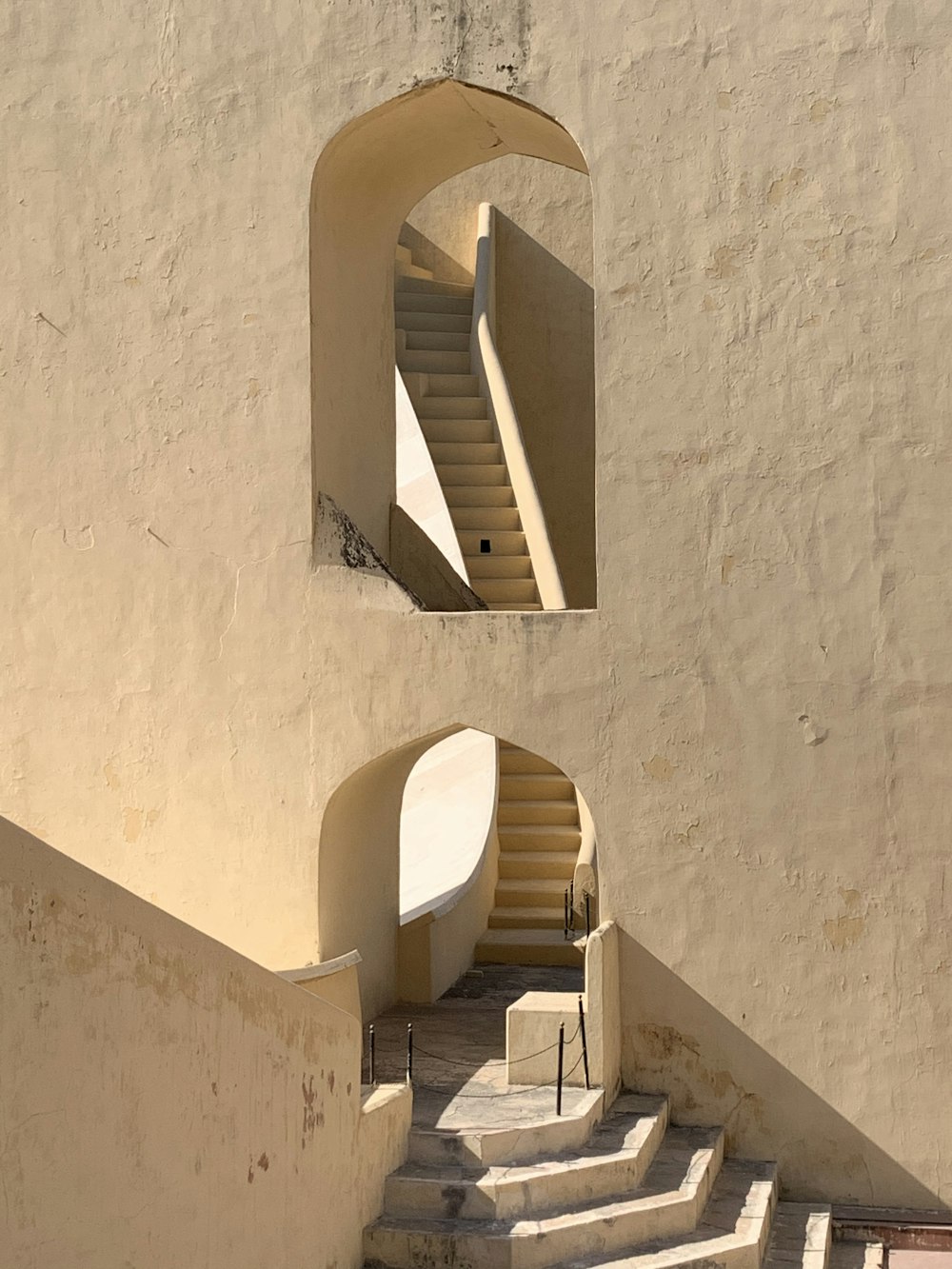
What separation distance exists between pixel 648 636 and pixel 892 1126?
9.77 ft

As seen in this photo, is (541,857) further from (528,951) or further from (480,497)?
(480,497)

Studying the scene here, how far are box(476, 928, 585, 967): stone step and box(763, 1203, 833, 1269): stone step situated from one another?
127 inches

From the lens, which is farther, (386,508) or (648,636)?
(386,508)

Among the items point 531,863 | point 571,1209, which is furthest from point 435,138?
point 571,1209

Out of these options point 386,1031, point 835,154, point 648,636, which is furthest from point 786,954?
point 835,154

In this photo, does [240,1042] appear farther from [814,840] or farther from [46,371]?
[46,371]

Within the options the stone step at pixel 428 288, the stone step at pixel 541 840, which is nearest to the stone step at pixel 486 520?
the stone step at pixel 541 840

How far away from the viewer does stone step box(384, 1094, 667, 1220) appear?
7.82m

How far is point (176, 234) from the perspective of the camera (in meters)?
9.79

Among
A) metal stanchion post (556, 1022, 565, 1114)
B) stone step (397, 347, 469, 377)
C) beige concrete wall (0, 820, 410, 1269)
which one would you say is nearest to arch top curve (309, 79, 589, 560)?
metal stanchion post (556, 1022, 565, 1114)

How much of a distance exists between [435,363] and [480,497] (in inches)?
84.9

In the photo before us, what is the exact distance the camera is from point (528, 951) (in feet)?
40.0

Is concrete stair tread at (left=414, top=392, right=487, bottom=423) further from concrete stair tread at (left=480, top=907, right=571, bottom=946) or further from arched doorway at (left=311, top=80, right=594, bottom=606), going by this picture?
concrete stair tread at (left=480, top=907, right=571, bottom=946)

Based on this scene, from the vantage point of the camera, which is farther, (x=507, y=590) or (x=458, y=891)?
(x=507, y=590)
